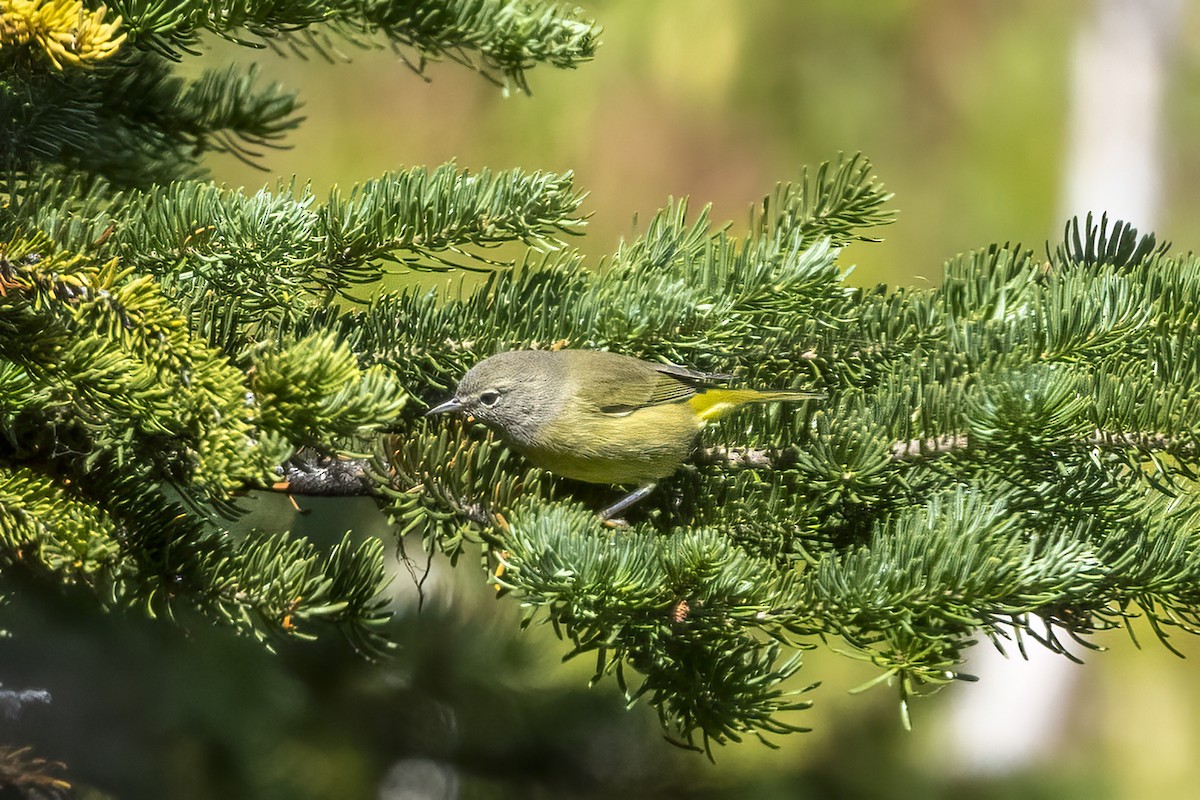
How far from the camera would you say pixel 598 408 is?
5.13 ft

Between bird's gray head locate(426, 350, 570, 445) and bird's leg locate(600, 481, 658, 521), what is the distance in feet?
0.51

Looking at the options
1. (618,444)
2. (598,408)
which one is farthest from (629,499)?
(598,408)

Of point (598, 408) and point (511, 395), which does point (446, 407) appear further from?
point (598, 408)

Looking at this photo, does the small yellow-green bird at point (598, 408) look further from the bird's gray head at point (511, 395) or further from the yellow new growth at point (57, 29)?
the yellow new growth at point (57, 29)

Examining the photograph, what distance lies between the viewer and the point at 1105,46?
3867 millimetres

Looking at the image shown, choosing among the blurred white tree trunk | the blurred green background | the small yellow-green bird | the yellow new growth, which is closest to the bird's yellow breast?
the small yellow-green bird

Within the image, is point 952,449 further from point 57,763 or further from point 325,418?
point 57,763

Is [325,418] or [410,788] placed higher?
[325,418]

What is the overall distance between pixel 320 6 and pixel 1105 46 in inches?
146

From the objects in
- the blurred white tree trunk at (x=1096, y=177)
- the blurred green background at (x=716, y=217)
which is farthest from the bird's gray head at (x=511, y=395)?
the blurred white tree trunk at (x=1096, y=177)

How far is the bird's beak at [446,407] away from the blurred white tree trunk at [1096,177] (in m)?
2.93

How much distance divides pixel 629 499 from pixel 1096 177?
3.11 metres

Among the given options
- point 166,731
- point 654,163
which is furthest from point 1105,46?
point 166,731

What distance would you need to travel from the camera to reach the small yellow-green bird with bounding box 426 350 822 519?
126 cm
